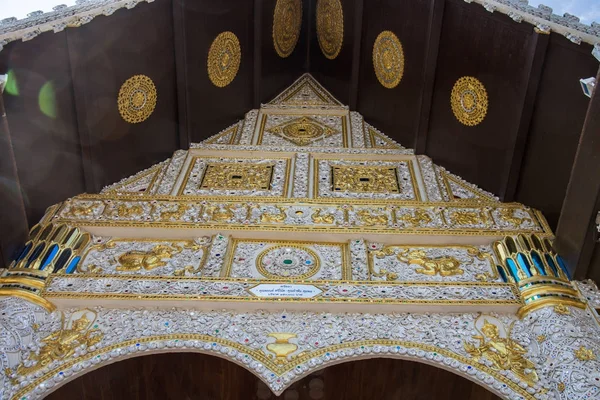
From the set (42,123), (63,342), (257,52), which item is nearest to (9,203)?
(42,123)

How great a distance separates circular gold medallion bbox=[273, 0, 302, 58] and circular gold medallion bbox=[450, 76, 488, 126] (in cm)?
273

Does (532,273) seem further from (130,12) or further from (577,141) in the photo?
(130,12)

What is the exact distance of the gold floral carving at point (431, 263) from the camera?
541 centimetres

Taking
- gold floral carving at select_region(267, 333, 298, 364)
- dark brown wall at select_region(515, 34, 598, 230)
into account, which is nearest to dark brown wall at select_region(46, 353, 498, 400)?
gold floral carving at select_region(267, 333, 298, 364)

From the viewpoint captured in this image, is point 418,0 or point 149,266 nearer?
point 149,266

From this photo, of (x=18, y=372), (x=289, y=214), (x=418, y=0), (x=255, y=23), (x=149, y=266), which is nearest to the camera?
(x=18, y=372)

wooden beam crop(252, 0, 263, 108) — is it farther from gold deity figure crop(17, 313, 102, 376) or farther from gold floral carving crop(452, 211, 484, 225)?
gold deity figure crop(17, 313, 102, 376)

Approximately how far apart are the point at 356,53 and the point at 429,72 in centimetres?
152

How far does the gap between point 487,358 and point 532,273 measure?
0.99 meters

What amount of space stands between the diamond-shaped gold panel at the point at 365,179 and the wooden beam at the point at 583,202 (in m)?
1.75

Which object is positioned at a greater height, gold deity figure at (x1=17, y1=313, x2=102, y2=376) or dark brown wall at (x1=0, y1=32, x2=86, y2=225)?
dark brown wall at (x1=0, y1=32, x2=86, y2=225)

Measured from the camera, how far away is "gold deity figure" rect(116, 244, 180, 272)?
5414 millimetres

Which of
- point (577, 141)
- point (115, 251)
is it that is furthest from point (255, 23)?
point (577, 141)

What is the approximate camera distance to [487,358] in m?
4.57
